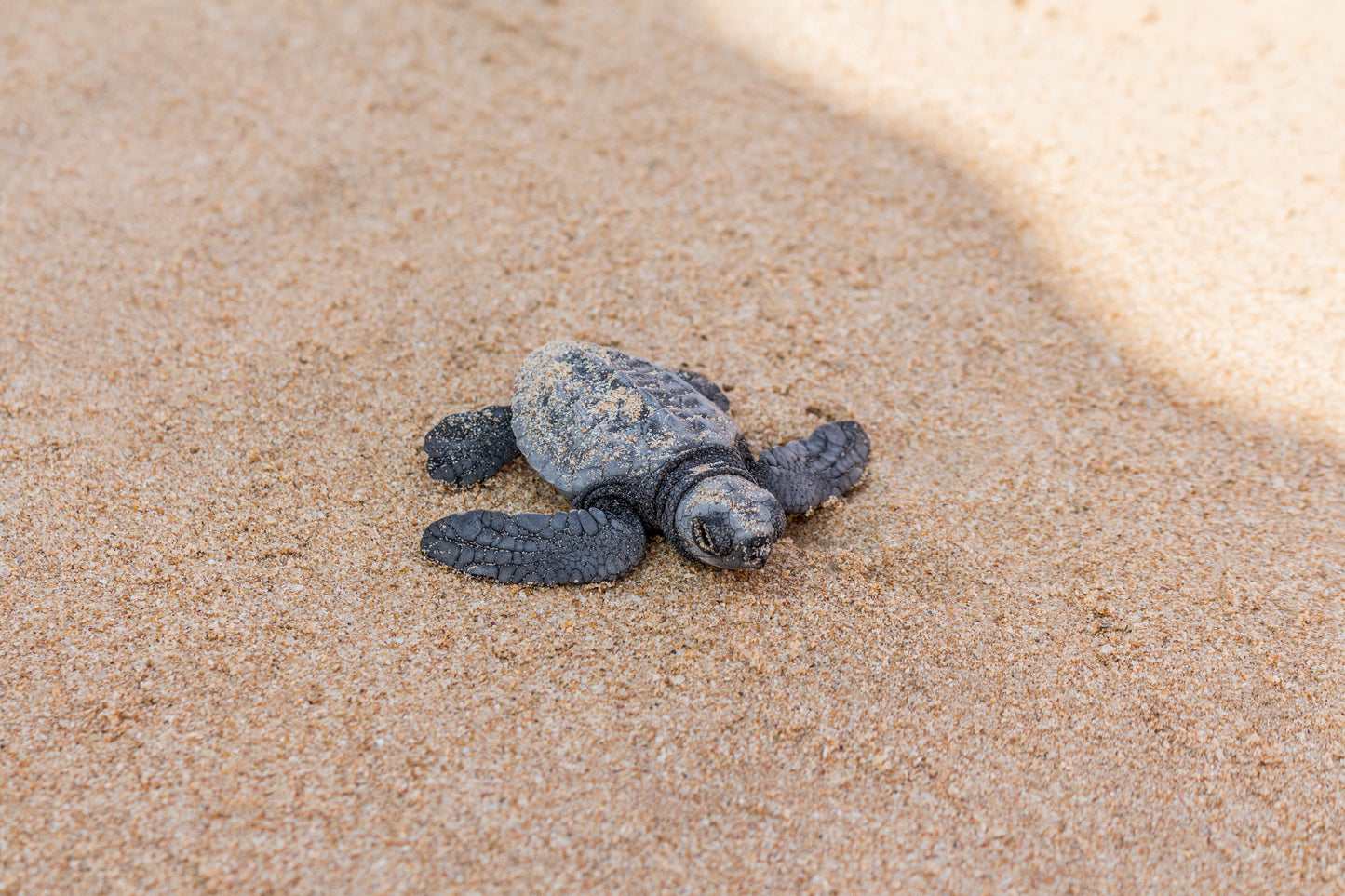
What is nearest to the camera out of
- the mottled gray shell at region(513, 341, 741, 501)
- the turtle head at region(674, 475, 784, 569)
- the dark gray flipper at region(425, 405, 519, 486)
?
the turtle head at region(674, 475, 784, 569)

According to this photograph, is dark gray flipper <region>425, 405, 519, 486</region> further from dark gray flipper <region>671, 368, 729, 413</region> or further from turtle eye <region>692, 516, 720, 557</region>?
turtle eye <region>692, 516, 720, 557</region>

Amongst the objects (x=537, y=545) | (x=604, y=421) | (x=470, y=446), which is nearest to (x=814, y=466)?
(x=604, y=421)

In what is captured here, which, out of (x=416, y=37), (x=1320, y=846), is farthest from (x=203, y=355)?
(x=1320, y=846)

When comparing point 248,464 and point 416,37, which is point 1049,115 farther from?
point 248,464

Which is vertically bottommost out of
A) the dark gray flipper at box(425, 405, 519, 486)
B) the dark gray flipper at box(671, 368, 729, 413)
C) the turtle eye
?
the dark gray flipper at box(425, 405, 519, 486)

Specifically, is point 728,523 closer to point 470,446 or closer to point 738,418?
point 738,418

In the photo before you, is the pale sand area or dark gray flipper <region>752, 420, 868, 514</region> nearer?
the pale sand area

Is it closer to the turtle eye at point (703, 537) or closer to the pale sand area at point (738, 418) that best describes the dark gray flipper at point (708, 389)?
the pale sand area at point (738, 418)

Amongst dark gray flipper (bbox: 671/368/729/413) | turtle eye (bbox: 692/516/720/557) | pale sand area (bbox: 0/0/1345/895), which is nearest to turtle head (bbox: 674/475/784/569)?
turtle eye (bbox: 692/516/720/557)
